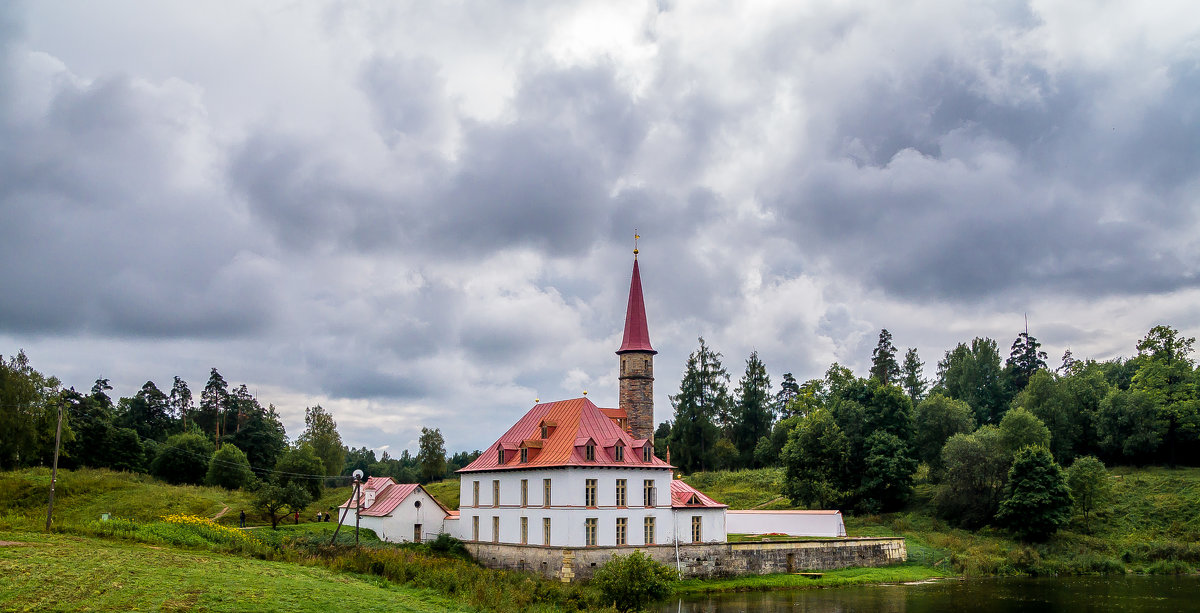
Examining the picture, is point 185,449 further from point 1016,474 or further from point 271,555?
point 1016,474

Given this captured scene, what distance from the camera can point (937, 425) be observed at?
221 feet

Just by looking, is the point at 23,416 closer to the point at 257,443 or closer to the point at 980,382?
the point at 257,443

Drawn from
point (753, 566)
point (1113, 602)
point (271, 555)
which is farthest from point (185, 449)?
point (1113, 602)

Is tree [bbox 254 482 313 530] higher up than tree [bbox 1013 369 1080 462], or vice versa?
tree [bbox 1013 369 1080 462]

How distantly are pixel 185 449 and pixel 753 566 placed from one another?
46.0 m

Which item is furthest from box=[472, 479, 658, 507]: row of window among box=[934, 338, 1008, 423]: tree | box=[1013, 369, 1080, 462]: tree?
box=[934, 338, 1008, 423]: tree

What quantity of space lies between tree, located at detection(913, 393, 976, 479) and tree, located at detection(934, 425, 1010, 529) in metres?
8.27

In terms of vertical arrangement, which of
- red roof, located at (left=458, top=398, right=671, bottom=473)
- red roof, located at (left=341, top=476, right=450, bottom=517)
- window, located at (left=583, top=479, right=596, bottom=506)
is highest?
red roof, located at (left=458, top=398, right=671, bottom=473)

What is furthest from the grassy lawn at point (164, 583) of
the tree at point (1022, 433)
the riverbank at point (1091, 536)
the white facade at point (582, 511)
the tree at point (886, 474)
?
the tree at point (1022, 433)

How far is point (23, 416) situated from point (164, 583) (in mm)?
43402

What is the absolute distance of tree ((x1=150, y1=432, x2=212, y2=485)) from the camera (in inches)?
2544

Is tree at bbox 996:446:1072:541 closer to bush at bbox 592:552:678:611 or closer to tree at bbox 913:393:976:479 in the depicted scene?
tree at bbox 913:393:976:479

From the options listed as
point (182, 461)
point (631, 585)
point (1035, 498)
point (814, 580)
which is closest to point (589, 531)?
point (631, 585)

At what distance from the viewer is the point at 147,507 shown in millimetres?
48500
